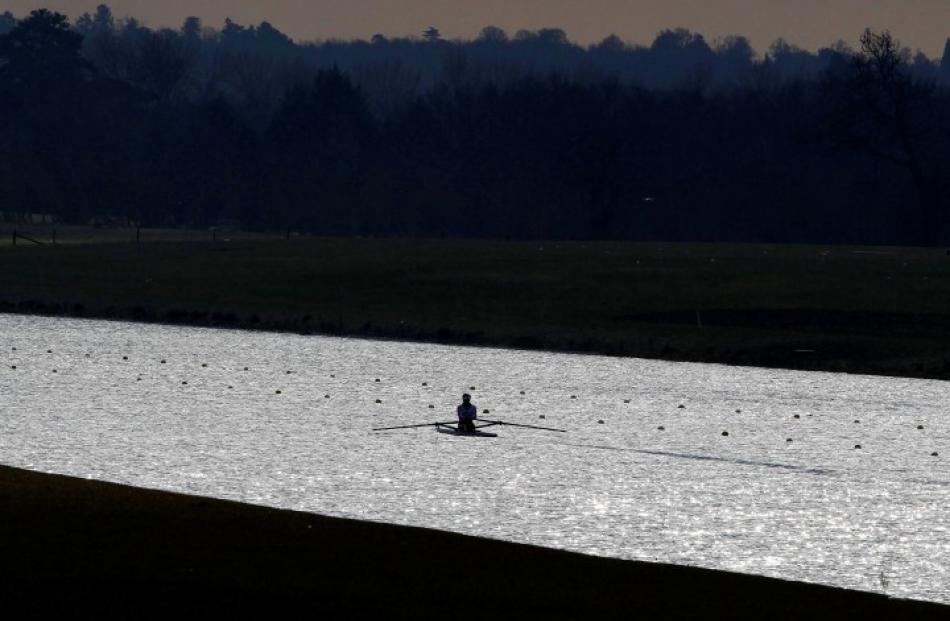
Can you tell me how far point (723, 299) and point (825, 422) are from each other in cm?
3353

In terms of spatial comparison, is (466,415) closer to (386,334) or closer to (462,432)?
(462,432)

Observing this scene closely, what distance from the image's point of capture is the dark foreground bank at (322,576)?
58.3 ft

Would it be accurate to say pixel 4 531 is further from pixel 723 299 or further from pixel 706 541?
pixel 723 299

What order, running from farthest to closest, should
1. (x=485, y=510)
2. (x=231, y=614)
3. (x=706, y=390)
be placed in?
(x=706, y=390)
(x=485, y=510)
(x=231, y=614)

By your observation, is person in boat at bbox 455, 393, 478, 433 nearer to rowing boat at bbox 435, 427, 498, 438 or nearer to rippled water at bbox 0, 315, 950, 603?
rowing boat at bbox 435, 427, 498, 438

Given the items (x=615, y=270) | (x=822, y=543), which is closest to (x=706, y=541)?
(x=822, y=543)

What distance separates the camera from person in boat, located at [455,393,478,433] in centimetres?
3559

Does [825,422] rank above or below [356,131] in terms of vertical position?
below

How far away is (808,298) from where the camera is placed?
71500 millimetres

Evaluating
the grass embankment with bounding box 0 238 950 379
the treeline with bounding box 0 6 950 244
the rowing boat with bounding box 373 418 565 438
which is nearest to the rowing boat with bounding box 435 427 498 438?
the rowing boat with bounding box 373 418 565 438

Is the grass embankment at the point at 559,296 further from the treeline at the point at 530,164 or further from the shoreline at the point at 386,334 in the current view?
the treeline at the point at 530,164

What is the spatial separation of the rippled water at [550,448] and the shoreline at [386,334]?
1.38m

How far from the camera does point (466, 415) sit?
35.6 m

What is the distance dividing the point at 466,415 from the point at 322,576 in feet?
54.4
